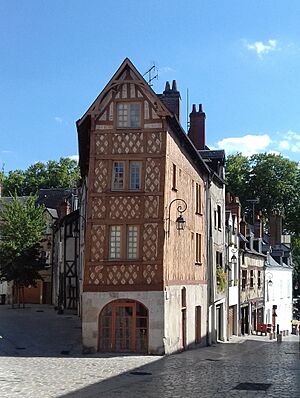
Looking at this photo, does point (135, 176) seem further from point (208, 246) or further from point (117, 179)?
point (208, 246)

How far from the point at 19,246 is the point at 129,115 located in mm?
20339

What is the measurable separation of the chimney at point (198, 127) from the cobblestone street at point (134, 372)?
11.6m

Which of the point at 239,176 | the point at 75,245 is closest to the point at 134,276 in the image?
the point at 75,245

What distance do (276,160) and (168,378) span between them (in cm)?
4874

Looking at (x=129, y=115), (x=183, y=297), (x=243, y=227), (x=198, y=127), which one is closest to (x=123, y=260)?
(x=183, y=297)

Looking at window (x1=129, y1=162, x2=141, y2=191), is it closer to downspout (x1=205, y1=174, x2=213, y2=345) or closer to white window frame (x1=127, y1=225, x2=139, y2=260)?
white window frame (x1=127, y1=225, x2=139, y2=260)

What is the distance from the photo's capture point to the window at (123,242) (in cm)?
2261

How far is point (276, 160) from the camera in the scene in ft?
207

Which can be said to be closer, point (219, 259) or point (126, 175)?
point (126, 175)

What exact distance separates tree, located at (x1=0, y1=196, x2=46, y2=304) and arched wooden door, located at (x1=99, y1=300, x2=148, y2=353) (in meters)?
19.8

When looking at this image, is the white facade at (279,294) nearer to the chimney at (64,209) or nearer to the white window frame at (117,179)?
the chimney at (64,209)

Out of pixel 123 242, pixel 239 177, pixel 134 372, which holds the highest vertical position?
pixel 239 177

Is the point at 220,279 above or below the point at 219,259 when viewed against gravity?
below

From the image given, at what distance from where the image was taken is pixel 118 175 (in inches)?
912
